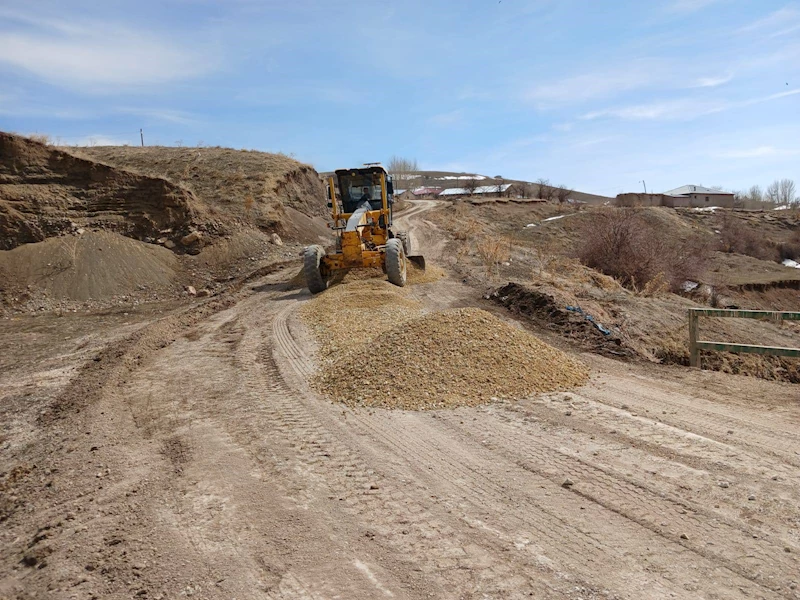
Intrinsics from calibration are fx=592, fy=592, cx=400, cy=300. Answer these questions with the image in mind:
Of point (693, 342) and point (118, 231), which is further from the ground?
point (118, 231)

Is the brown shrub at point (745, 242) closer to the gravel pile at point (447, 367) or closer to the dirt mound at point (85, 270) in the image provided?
the dirt mound at point (85, 270)

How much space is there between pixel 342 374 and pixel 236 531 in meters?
3.64

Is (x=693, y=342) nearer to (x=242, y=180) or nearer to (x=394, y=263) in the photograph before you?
(x=394, y=263)

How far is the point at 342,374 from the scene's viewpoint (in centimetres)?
775

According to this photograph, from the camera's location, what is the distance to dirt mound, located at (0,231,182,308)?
52.4 ft

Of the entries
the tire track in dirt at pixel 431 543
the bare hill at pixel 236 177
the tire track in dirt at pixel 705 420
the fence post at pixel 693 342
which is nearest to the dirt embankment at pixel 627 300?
the fence post at pixel 693 342

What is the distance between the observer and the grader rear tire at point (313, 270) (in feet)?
47.6

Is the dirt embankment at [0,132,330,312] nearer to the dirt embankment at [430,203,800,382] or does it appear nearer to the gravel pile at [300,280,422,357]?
the gravel pile at [300,280,422,357]

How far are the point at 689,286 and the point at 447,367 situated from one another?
1847 cm

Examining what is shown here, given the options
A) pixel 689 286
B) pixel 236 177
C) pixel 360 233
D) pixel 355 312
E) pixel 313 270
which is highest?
pixel 236 177

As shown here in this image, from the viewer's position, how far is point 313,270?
14.5 m

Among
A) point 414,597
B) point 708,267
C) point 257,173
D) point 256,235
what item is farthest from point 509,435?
point 708,267

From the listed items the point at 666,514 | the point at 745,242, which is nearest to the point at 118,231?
the point at 666,514

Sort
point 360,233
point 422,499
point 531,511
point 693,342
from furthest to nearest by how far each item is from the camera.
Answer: point 360,233
point 693,342
point 422,499
point 531,511
